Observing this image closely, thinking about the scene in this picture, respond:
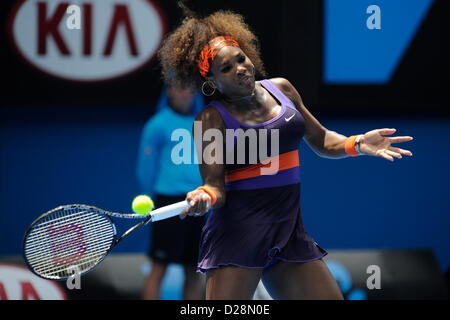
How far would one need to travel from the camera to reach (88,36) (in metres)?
5.00

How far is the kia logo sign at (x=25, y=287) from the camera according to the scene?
450 centimetres

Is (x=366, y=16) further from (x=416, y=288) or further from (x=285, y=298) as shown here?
(x=285, y=298)

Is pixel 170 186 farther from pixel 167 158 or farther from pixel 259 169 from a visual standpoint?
pixel 259 169

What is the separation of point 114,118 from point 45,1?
41.7 inches

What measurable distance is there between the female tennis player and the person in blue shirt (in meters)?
1.55

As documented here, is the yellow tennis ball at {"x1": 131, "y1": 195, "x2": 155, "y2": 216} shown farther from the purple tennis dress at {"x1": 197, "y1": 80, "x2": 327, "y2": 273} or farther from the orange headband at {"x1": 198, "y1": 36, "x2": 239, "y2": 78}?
the orange headband at {"x1": 198, "y1": 36, "x2": 239, "y2": 78}

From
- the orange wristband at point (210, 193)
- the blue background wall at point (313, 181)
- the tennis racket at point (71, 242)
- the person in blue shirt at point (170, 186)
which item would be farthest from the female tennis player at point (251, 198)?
the blue background wall at point (313, 181)

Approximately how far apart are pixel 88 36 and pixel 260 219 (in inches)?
116

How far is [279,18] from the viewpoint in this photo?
4984 millimetres

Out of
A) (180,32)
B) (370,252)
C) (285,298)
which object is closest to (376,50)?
(370,252)

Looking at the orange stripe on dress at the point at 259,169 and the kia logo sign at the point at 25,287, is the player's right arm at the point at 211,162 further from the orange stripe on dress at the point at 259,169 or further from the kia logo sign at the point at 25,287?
the kia logo sign at the point at 25,287

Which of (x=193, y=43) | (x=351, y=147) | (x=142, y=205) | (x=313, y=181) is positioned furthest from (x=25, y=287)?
(x=351, y=147)

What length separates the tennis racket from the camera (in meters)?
2.61

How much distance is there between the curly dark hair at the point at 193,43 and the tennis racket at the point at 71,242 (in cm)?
73
